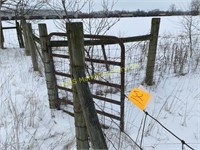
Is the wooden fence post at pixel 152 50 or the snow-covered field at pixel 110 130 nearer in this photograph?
the snow-covered field at pixel 110 130

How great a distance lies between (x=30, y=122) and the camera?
10.4ft

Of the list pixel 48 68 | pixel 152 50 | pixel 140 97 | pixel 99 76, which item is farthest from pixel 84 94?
pixel 152 50

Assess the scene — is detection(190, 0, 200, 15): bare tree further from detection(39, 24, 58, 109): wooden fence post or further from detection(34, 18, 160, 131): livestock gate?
detection(39, 24, 58, 109): wooden fence post

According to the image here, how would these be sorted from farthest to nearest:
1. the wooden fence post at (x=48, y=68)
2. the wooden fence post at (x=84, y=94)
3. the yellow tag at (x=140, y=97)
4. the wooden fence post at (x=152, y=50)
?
1. the wooden fence post at (x=152, y=50)
2. the wooden fence post at (x=48, y=68)
3. the yellow tag at (x=140, y=97)
4. the wooden fence post at (x=84, y=94)

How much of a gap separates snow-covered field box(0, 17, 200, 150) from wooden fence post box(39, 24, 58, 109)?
20 centimetres

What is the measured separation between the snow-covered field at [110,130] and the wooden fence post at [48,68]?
0.20m

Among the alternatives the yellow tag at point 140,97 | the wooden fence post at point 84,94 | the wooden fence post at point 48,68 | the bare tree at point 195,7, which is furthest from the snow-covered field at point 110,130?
the bare tree at point 195,7

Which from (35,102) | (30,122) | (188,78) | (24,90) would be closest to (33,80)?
(24,90)

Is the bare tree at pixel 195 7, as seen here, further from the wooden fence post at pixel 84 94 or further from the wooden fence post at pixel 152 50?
the wooden fence post at pixel 84 94

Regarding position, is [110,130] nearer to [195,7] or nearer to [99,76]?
[99,76]

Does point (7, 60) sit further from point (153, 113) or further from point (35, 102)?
point (153, 113)

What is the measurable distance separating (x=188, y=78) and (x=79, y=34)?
4407 millimetres

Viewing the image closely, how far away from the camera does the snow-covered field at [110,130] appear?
2.83 m

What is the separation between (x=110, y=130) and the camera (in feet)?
10.1
